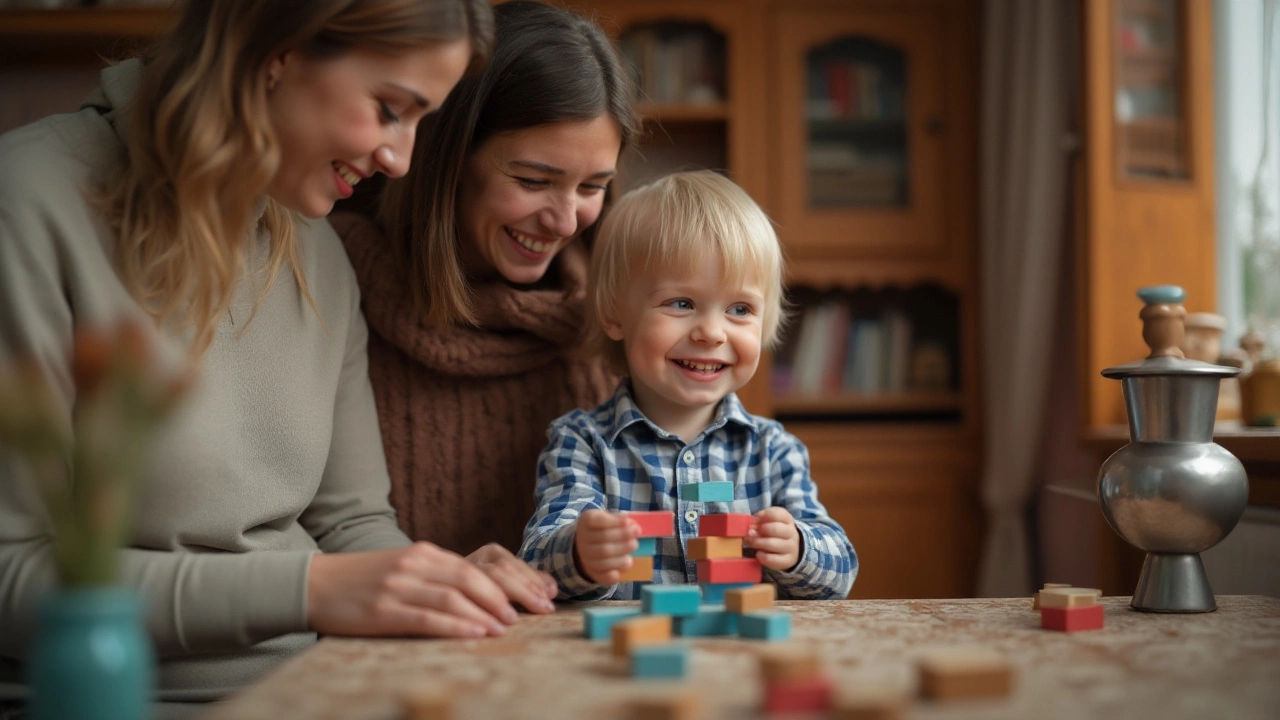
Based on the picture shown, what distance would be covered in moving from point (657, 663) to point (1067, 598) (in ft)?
1.40

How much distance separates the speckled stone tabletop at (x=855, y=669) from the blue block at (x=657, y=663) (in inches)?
0.5

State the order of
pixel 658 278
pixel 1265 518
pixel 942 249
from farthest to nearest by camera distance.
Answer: pixel 942 249 → pixel 1265 518 → pixel 658 278

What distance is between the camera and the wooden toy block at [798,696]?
2.36 feet

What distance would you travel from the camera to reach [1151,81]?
8.29 feet

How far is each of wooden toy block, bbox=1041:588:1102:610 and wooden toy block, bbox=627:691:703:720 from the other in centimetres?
46

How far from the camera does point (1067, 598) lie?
100cm

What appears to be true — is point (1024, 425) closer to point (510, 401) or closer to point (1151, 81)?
point (1151, 81)

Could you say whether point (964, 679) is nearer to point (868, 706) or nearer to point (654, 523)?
point (868, 706)

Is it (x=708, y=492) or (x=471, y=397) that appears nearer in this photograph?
(x=708, y=492)

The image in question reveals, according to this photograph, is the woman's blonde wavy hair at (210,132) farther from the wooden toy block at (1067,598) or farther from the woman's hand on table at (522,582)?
the wooden toy block at (1067,598)

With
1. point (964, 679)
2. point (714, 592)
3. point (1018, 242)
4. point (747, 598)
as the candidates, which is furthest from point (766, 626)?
point (1018, 242)

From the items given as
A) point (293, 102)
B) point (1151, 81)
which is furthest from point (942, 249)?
point (293, 102)

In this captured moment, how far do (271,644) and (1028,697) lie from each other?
0.90 m

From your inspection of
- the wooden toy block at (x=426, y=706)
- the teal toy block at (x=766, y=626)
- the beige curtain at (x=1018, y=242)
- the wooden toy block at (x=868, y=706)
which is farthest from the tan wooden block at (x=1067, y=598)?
the beige curtain at (x=1018, y=242)
